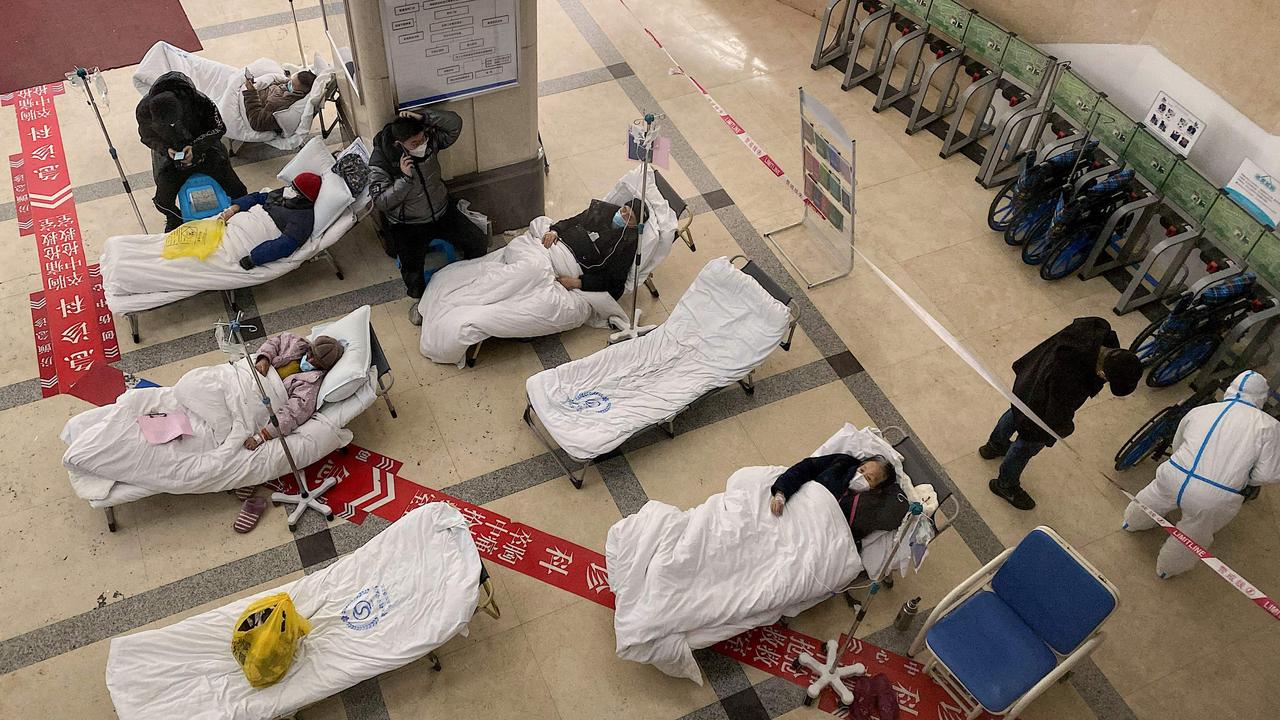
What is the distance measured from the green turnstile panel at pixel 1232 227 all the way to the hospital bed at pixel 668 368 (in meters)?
2.84

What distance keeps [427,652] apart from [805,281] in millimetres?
3844

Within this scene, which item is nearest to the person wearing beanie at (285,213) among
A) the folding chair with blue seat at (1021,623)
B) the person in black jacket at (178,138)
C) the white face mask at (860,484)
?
the person in black jacket at (178,138)

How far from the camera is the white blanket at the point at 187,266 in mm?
6301

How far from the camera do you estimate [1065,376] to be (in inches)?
214

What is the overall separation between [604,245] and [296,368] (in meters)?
2.16

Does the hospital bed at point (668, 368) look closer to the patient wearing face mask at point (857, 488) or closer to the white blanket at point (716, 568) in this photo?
the white blanket at point (716, 568)

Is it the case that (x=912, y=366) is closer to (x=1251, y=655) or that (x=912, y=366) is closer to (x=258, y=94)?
(x=1251, y=655)

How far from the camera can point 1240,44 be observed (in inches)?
247

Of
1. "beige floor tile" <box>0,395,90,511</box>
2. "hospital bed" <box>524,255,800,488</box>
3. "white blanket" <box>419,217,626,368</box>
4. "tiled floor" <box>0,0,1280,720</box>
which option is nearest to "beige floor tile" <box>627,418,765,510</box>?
"tiled floor" <box>0,0,1280,720</box>

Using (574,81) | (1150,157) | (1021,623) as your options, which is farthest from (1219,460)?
(574,81)

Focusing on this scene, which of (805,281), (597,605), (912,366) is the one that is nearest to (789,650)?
(597,605)

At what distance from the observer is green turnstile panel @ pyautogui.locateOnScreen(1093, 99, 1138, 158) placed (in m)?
6.89

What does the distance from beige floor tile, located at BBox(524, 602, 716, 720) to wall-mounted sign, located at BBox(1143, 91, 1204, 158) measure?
4.90m

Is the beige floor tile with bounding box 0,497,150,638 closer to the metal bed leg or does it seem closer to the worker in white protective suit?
the metal bed leg
